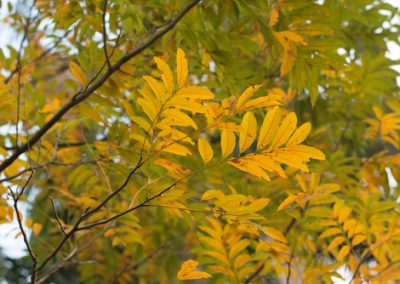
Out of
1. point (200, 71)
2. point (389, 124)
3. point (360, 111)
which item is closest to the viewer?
point (200, 71)

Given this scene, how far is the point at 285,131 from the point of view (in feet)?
2.10

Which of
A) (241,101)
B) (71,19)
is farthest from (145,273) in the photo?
(241,101)

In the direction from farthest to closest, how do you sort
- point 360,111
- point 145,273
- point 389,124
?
point 145,273 → point 360,111 → point 389,124

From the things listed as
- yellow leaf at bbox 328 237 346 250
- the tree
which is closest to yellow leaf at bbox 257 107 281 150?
the tree

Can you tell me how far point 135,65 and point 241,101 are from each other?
48 cm

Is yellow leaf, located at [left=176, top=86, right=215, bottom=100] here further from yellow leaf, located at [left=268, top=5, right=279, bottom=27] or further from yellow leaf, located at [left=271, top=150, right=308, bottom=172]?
yellow leaf, located at [left=268, top=5, right=279, bottom=27]

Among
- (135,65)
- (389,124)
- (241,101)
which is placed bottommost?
(389,124)

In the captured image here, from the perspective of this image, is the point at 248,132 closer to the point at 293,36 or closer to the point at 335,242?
the point at 293,36

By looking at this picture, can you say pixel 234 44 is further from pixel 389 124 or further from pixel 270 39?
pixel 389 124

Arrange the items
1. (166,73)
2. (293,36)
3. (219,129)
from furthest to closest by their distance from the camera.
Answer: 1. (219,129)
2. (293,36)
3. (166,73)

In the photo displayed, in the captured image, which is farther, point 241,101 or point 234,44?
point 234,44

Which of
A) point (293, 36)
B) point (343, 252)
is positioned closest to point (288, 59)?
point (293, 36)

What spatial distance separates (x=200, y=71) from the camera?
42.8 inches

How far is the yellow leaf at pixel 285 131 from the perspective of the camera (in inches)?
25.1
